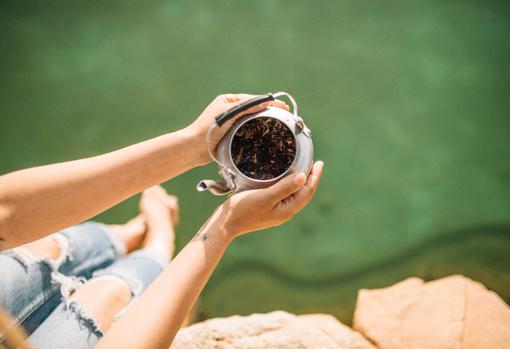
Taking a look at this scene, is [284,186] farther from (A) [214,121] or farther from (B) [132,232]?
(B) [132,232]

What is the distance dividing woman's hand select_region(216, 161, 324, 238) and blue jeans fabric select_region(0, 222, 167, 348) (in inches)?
17.8

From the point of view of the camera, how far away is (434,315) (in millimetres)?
1374

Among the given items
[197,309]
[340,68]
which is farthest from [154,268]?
[340,68]

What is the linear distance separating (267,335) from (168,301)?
2.21 feet

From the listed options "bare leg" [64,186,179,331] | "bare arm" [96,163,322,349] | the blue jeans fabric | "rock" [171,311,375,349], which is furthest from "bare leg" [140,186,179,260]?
"bare arm" [96,163,322,349]

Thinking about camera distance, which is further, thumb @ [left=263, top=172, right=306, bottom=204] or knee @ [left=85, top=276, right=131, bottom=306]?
knee @ [left=85, top=276, right=131, bottom=306]

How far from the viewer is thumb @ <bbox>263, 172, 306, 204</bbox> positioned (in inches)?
32.5

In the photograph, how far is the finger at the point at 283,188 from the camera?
825 millimetres

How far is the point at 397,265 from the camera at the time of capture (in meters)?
1.62

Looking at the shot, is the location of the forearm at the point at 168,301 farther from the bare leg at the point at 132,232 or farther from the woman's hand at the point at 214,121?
the bare leg at the point at 132,232

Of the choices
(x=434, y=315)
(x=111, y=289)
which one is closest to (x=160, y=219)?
(x=111, y=289)

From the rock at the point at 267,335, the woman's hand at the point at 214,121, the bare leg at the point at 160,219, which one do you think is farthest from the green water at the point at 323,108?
the woman's hand at the point at 214,121

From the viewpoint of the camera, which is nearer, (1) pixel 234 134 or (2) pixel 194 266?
(2) pixel 194 266

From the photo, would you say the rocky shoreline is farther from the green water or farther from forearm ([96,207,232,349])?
forearm ([96,207,232,349])
